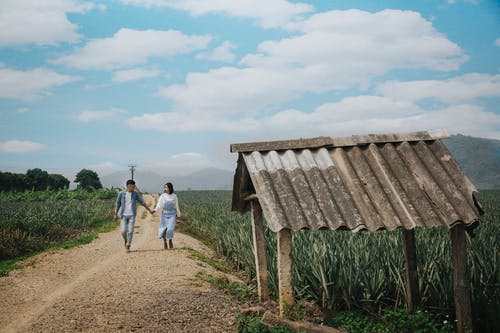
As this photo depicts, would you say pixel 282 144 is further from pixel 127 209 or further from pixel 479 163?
pixel 479 163

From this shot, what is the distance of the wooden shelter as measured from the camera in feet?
15.8

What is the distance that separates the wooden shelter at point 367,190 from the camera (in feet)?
15.8

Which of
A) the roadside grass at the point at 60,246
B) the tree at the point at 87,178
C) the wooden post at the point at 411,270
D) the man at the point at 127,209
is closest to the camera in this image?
the wooden post at the point at 411,270

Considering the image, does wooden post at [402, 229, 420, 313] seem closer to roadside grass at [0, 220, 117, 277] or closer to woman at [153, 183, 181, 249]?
woman at [153, 183, 181, 249]

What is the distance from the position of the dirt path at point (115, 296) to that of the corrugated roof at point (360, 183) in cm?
201

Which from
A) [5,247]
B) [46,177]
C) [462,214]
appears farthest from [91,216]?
[46,177]

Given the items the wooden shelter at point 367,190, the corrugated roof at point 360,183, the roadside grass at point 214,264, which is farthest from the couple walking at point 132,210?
the corrugated roof at point 360,183

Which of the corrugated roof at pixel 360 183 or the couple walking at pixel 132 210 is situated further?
the couple walking at pixel 132 210

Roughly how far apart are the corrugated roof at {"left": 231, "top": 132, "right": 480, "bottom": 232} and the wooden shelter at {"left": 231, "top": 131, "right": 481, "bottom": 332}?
0.01 metres

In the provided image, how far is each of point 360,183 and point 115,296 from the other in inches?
174

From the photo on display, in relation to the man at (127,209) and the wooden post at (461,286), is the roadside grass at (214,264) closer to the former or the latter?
the man at (127,209)

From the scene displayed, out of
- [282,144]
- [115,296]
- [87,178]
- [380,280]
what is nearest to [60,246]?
[115,296]

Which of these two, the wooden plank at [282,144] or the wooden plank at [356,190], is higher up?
the wooden plank at [282,144]

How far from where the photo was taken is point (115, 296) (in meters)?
6.82
